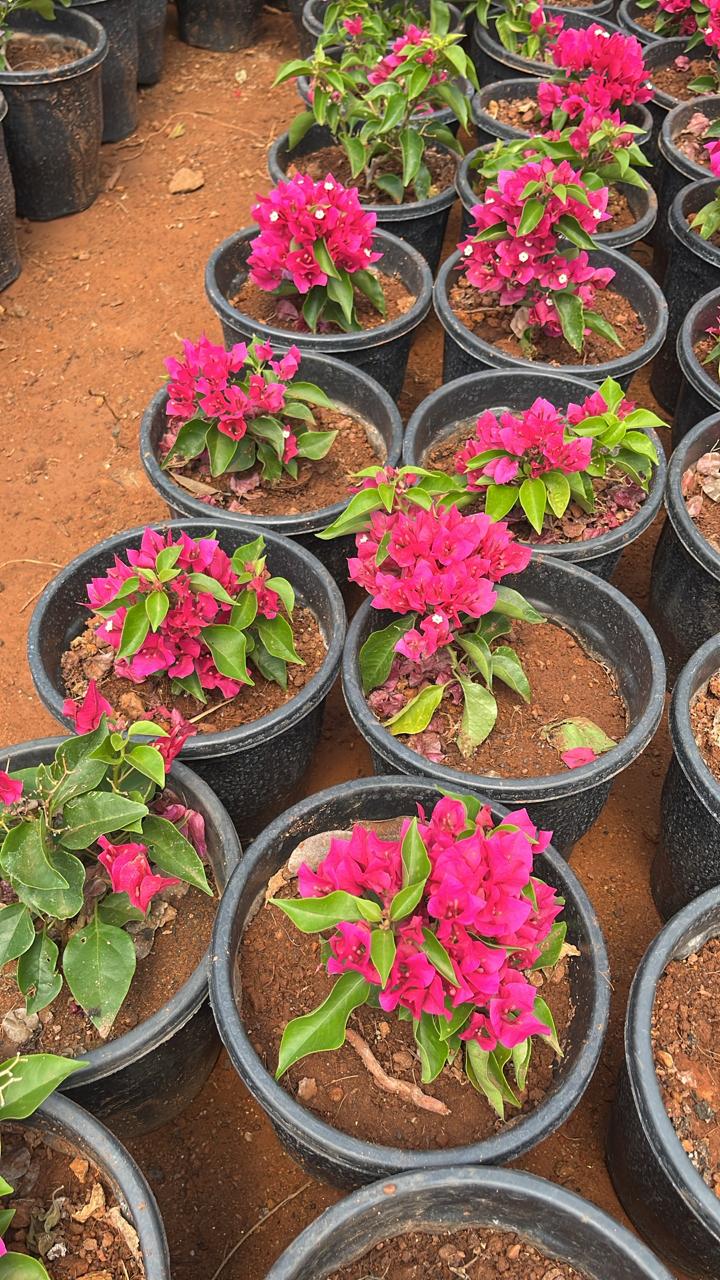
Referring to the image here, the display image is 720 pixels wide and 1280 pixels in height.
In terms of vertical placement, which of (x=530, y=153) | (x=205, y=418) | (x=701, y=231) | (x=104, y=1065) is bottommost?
(x=104, y=1065)

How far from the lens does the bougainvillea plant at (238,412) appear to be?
236 cm

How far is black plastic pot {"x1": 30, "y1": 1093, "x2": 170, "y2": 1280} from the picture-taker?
137cm

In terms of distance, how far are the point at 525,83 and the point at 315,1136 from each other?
381 cm

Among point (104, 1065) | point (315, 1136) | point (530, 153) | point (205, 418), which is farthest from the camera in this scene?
point (530, 153)

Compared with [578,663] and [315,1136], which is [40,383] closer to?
[578,663]

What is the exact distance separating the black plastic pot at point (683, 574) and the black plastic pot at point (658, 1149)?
92 cm

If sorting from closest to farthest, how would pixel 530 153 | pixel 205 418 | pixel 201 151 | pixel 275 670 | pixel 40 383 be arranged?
pixel 275 670, pixel 205 418, pixel 530 153, pixel 40 383, pixel 201 151

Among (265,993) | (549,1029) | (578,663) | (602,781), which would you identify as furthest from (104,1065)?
(578,663)

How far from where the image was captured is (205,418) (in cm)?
243

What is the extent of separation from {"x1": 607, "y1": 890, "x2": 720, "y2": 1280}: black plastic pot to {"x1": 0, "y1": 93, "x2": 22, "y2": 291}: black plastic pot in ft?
11.4

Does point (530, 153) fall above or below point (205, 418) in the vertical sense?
above

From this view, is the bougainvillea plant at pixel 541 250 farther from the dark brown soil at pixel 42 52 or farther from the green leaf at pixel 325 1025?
the dark brown soil at pixel 42 52

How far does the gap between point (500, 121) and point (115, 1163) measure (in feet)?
12.0

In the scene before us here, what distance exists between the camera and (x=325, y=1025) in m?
1.43
